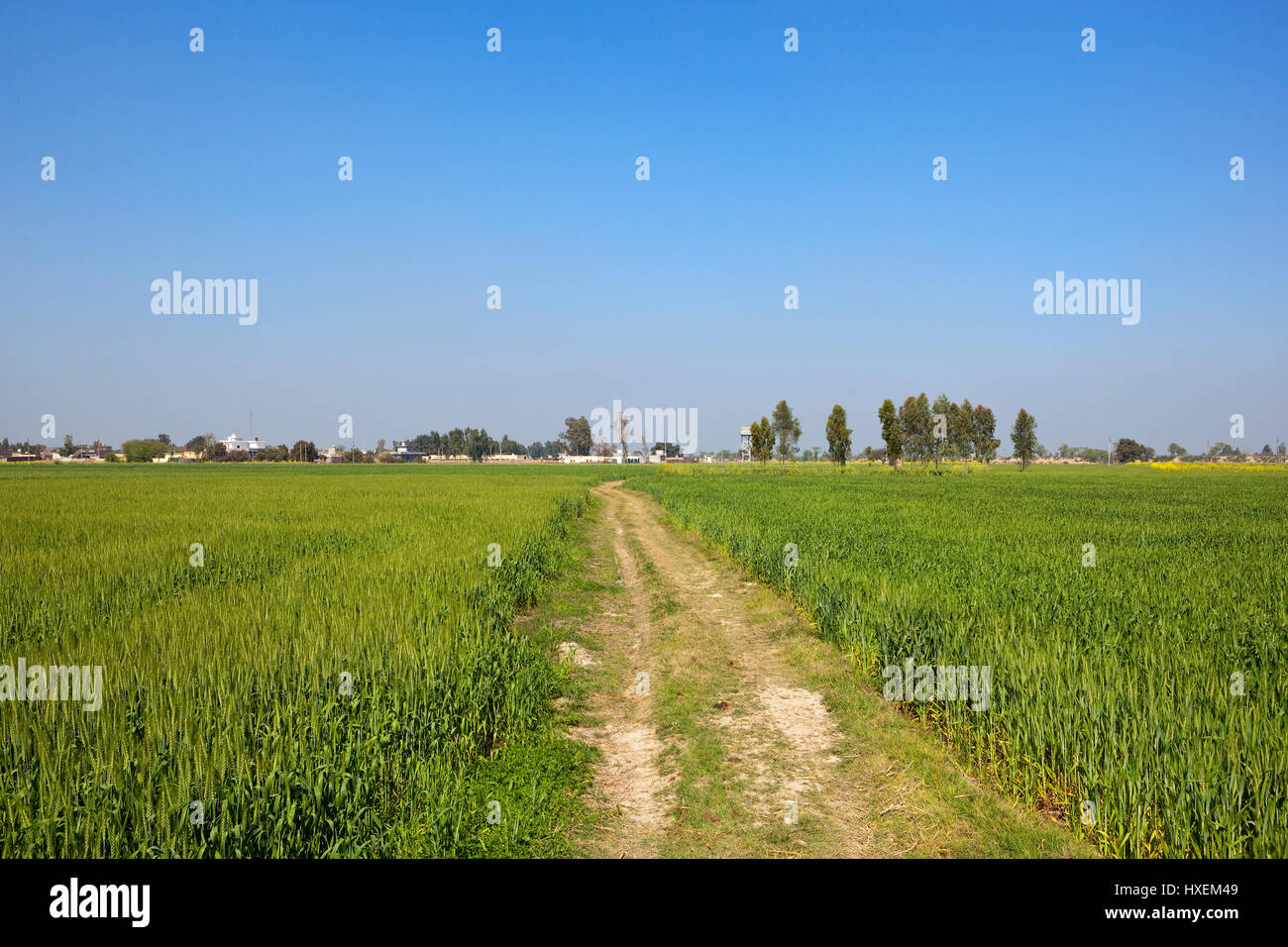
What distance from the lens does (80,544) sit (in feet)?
50.1

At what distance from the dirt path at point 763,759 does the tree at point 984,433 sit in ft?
438

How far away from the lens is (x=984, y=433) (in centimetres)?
13450

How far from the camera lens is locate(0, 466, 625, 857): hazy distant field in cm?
401

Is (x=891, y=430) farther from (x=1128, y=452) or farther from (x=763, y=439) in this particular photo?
(x=1128, y=452)

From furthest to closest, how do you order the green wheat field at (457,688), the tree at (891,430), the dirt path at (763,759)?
1. the tree at (891,430)
2. the dirt path at (763,759)
3. the green wheat field at (457,688)

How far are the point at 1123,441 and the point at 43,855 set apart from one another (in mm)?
219422

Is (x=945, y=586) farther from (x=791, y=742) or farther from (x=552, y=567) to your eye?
(x=552, y=567)

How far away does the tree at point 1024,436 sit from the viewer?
121688 mm

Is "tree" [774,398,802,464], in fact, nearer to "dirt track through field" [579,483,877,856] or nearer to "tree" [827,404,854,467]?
"tree" [827,404,854,467]

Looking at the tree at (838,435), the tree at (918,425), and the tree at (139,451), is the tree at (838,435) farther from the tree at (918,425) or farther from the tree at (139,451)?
the tree at (139,451)

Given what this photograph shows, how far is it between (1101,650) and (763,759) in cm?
398

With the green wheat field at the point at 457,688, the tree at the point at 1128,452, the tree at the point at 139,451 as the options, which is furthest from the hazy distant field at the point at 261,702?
the tree at the point at 1128,452
